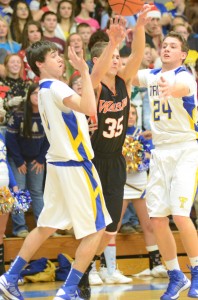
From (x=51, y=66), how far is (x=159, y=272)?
3.20m

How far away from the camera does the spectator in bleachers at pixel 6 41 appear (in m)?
10.9

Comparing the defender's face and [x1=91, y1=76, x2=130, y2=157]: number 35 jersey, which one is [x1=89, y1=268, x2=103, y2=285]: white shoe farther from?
the defender's face

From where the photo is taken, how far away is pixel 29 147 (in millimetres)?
9383

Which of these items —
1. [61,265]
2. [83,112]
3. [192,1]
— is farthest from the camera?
[192,1]

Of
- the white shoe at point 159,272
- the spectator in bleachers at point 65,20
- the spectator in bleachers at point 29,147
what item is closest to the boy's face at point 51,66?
the spectator in bleachers at point 29,147

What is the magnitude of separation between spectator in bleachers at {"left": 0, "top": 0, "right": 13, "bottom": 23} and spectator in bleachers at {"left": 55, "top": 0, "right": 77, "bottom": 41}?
0.72 m

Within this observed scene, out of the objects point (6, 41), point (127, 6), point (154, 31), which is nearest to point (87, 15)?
point (154, 31)

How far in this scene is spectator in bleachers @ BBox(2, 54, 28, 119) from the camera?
370 inches

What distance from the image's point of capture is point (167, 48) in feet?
23.8

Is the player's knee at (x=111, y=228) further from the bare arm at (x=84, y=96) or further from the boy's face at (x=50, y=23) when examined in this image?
the boy's face at (x=50, y=23)

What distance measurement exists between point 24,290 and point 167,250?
1.86 metres

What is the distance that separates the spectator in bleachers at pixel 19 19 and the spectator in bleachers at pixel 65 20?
0.57 metres

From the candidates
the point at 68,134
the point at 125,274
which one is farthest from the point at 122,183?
the point at 125,274

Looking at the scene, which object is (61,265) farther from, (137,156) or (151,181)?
(151,181)
